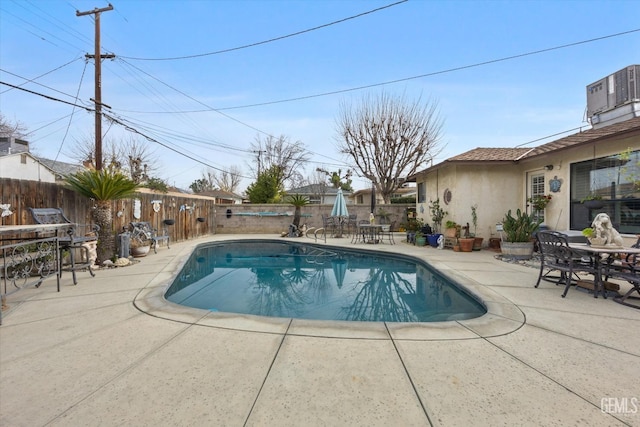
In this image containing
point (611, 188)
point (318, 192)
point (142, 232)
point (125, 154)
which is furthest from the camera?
point (318, 192)

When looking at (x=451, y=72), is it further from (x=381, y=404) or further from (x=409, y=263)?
(x=381, y=404)

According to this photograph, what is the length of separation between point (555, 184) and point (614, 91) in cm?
364

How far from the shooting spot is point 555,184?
7.27 metres

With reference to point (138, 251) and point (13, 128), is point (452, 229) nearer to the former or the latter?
point (138, 251)

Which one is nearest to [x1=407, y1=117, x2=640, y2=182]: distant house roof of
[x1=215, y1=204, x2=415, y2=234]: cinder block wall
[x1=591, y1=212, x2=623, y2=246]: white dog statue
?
[x1=591, y1=212, x2=623, y2=246]: white dog statue

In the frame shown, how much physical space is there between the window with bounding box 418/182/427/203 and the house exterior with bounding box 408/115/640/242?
21.0 inches

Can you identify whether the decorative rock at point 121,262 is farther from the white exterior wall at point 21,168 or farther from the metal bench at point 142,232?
the white exterior wall at point 21,168

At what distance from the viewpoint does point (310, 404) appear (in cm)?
173

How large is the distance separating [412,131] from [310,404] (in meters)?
16.9

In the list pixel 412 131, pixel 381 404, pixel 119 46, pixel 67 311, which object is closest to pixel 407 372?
pixel 381 404

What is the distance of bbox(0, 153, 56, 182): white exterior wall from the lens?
13.9m

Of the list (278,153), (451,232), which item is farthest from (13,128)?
(451,232)

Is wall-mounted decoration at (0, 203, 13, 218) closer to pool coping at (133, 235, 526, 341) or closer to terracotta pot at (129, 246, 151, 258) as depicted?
terracotta pot at (129, 246, 151, 258)

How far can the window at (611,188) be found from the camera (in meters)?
5.53
